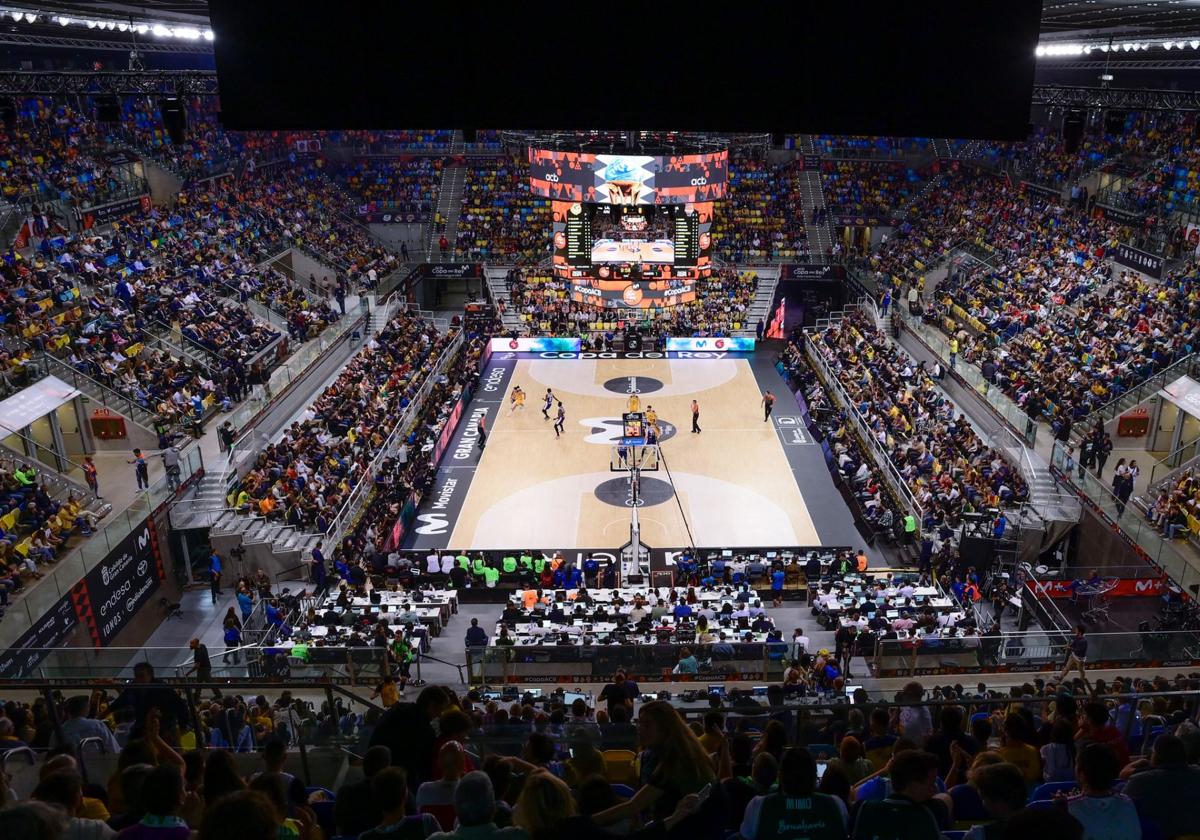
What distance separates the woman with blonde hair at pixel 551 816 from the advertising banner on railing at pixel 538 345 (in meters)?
34.8

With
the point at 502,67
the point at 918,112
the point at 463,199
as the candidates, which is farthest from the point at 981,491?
the point at 463,199

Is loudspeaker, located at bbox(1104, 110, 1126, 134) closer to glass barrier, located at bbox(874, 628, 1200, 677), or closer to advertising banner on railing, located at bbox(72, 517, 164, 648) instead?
glass barrier, located at bbox(874, 628, 1200, 677)

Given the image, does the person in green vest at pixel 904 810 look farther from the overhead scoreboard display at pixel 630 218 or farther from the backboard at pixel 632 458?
the overhead scoreboard display at pixel 630 218

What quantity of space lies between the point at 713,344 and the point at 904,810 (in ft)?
116

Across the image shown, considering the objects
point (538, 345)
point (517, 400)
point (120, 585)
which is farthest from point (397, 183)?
point (120, 585)

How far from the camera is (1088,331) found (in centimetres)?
2700

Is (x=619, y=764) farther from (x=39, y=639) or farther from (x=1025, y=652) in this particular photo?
(x=39, y=639)

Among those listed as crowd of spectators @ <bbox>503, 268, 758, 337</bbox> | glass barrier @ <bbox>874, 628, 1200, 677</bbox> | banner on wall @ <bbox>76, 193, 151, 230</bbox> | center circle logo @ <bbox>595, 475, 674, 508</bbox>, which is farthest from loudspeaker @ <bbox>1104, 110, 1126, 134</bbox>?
banner on wall @ <bbox>76, 193, 151, 230</bbox>

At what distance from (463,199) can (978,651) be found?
38107 millimetres

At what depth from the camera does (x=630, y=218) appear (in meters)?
27.0

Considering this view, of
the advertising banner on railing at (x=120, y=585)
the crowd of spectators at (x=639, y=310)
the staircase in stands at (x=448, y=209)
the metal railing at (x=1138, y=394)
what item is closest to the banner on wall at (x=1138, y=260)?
the metal railing at (x=1138, y=394)

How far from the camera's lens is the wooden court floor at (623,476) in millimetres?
22875

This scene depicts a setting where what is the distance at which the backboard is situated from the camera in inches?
1049

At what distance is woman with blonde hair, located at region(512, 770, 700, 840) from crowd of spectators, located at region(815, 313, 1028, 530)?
1847 cm
